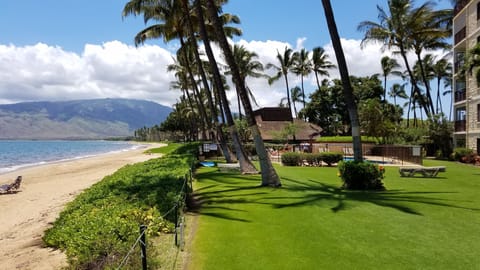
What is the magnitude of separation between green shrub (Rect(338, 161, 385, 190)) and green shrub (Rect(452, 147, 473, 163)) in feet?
57.6

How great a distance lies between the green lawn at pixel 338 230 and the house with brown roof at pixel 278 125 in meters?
34.6

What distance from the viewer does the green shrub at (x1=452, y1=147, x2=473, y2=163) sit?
26.3 metres

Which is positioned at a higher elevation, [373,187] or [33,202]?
[373,187]

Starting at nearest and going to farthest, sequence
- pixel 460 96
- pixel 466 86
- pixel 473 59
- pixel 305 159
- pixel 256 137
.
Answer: pixel 256 137 < pixel 473 59 < pixel 305 159 < pixel 466 86 < pixel 460 96

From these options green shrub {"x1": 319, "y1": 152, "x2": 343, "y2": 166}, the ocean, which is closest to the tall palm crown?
green shrub {"x1": 319, "y1": 152, "x2": 343, "y2": 166}

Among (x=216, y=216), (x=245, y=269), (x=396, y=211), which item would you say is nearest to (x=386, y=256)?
(x=245, y=269)

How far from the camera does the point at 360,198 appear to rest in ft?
35.6

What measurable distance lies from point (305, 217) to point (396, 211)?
92.9 inches

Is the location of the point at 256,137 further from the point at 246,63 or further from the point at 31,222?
the point at 246,63

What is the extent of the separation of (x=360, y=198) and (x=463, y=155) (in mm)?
20565

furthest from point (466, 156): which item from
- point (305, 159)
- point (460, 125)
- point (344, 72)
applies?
point (344, 72)

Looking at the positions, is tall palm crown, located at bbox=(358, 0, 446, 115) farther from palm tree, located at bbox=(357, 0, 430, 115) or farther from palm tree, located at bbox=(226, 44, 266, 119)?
palm tree, located at bbox=(226, 44, 266, 119)

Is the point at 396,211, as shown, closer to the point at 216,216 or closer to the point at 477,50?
the point at 216,216

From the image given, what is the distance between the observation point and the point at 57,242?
7270mm
